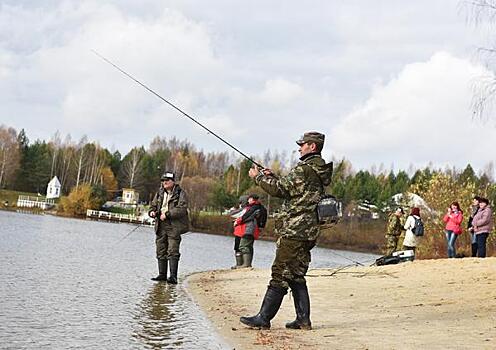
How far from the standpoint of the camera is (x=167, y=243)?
12.1 meters

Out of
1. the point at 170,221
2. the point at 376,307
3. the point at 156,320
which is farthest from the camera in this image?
the point at 170,221

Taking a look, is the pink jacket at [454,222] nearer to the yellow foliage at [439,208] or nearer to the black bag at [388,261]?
the black bag at [388,261]

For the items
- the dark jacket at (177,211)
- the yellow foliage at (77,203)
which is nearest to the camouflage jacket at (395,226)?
the dark jacket at (177,211)

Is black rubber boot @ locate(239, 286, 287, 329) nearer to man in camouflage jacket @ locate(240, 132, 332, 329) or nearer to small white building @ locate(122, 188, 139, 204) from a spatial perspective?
man in camouflage jacket @ locate(240, 132, 332, 329)

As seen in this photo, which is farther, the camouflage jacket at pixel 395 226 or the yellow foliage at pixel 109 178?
the yellow foliage at pixel 109 178

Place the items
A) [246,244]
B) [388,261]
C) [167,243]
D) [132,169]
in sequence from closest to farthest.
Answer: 1. [167,243]
2. [246,244]
3. [388,261]
4. [132,169]

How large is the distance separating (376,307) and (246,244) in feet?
25.1

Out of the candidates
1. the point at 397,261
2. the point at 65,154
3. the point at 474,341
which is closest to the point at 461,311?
the point at 474,341

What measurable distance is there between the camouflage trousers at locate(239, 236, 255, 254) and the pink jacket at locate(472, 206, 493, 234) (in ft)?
18.5

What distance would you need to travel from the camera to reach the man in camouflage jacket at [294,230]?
719 centimetres

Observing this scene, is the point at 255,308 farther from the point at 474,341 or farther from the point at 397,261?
the point at 397,261

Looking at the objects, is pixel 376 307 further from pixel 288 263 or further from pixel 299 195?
pixel 299 195

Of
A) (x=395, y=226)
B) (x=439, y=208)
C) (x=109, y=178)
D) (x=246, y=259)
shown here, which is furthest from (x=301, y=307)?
(x=109, y=178)

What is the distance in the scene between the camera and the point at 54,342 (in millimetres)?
5863
